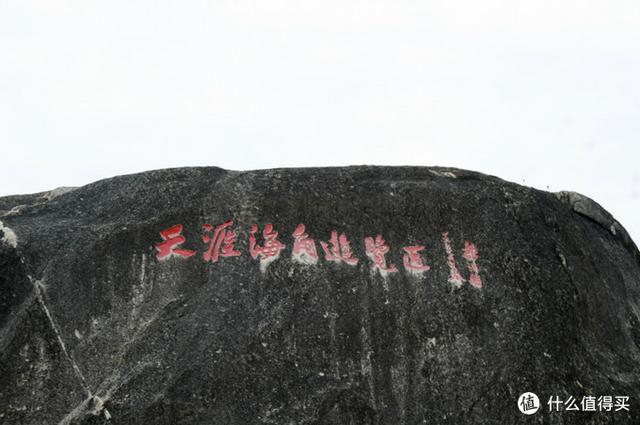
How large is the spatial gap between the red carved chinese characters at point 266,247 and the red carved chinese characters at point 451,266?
5.26 ft

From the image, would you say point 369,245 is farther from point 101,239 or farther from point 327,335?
point 101,239

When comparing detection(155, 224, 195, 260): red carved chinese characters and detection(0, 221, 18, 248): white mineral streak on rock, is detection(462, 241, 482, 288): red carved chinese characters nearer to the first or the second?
detection(155, 224, 195, 260): red carved chinese characters

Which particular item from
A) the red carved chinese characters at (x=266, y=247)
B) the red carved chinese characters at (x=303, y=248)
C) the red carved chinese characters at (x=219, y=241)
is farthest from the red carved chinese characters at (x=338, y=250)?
the red carved chinese characters at (x=219, y=241)

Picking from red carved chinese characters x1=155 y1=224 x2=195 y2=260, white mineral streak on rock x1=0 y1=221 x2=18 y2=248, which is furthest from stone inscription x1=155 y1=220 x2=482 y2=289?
white mineral streak on rock x1=0 y1=221 x2=18 y2=248

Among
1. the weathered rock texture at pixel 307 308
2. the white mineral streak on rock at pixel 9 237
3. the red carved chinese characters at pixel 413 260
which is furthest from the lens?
the red carved chinese characters at pixel 413 260

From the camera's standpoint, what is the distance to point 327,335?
7.29 m

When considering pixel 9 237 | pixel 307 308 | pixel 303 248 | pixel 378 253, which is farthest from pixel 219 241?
pixel 9 237

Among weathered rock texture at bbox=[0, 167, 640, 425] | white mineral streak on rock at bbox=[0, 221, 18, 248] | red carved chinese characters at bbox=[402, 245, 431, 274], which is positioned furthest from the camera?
red carved chinese characters at bbox=[402, 245, 431, 274]

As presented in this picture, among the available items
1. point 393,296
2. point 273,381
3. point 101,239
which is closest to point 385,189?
point 393,296

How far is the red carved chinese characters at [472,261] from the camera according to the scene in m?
7.73

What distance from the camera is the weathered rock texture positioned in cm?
699

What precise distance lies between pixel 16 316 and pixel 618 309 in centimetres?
590

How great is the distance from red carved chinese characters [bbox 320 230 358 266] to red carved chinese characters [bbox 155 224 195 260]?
4.20ft

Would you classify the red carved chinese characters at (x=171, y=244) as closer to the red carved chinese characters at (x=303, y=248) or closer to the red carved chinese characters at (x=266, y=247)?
the red carved chinese characters at (x=266, y=247)
